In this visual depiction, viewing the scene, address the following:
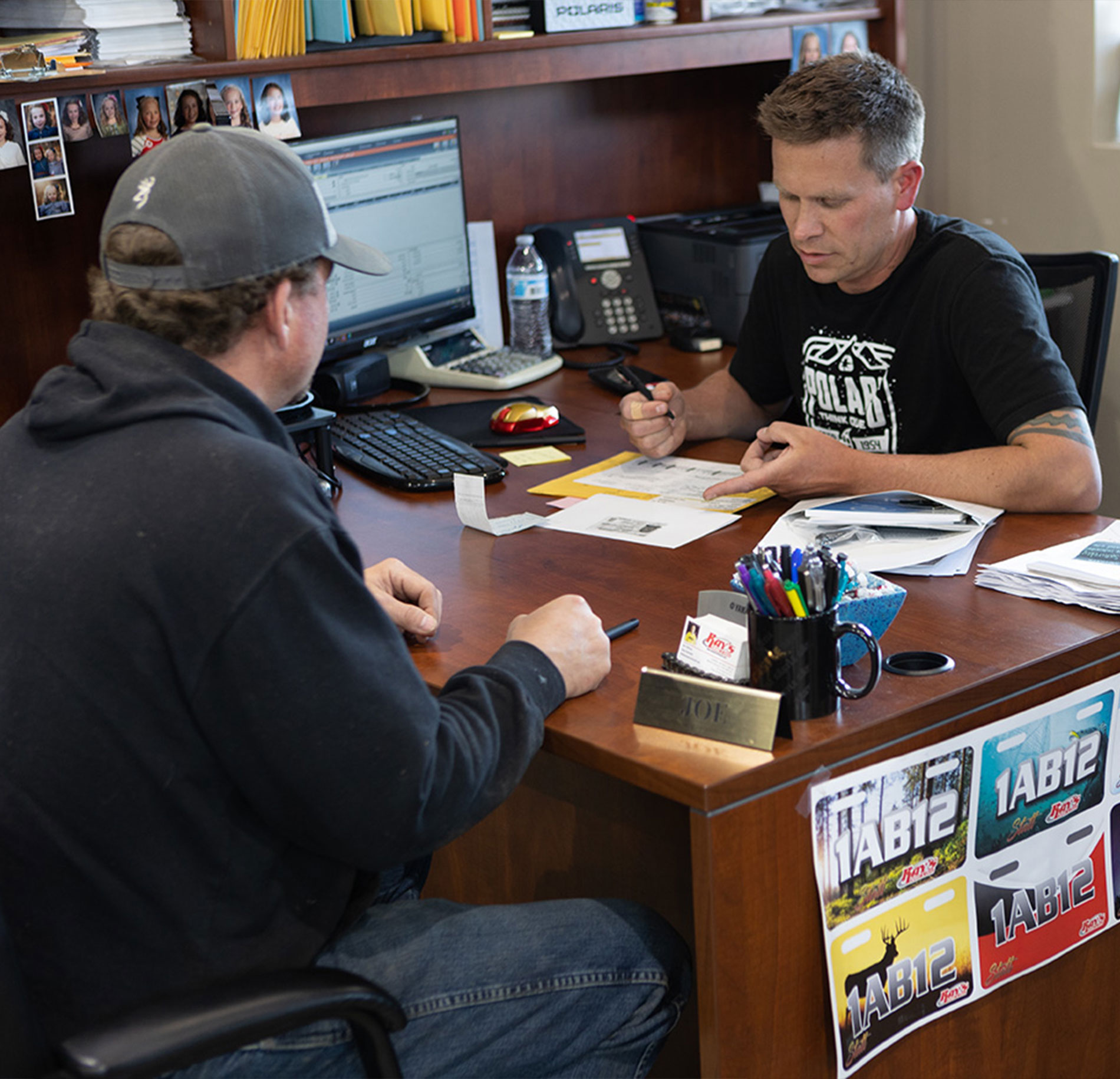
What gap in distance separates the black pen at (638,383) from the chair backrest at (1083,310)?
616 millimetres

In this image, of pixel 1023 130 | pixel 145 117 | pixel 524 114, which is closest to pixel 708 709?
pixel 145 117

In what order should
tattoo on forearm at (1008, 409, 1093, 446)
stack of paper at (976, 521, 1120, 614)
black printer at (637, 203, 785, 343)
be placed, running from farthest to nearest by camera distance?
black printer at (637, 203, 785, 343) < tattoo on forearm at (1008, 409, 1093, 446) < stack of paper at (976, 521, 1120, 614)

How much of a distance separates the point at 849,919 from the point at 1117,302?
189cm

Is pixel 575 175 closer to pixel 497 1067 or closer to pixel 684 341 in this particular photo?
pixel 684 341

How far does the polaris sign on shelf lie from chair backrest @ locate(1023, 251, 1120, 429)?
0.98 metres

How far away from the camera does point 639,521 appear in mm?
1807

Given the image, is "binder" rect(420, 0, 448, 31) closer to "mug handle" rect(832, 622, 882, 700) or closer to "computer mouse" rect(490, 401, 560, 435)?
"computer mouse" rect(490, 401, 560, 435)

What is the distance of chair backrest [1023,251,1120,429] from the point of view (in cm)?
210

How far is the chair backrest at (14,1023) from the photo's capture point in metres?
1.01

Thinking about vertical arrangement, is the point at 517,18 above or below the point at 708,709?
above

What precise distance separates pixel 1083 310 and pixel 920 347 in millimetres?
343

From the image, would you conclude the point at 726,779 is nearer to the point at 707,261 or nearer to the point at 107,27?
the point at 107,27

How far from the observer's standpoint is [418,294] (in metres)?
2.61

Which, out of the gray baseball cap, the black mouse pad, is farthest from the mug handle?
the black mouse pad
